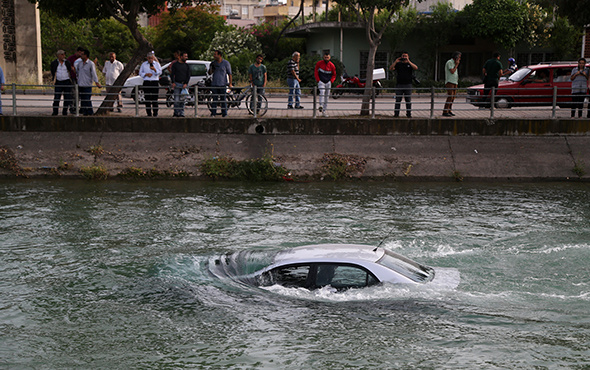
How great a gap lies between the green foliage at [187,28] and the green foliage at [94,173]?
125 feet

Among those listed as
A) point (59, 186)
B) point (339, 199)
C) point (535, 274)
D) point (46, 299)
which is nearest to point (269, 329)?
point (46, 299)

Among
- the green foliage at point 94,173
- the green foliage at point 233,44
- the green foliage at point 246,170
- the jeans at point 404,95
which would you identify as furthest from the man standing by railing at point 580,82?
the green foliage at point 233,44

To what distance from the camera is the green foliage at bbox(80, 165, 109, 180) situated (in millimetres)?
18172

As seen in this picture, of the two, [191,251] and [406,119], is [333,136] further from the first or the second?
[191,251]

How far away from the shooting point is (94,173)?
18.2 m

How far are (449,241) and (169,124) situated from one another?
10.3 m

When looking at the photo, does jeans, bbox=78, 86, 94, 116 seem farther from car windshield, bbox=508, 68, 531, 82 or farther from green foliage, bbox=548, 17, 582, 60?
green foliage, bbox=548, 17, 582, 60

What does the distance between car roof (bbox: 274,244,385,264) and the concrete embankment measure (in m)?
9.91

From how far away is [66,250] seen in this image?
1137 centimetres

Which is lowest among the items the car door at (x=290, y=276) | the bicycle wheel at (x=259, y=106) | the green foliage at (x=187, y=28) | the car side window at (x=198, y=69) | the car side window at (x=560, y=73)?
the car door at (x=290, y=276)

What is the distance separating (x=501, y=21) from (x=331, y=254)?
3411 centimetres

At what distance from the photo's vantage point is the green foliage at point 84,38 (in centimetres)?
5194

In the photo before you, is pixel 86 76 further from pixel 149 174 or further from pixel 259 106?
pixel 259 106

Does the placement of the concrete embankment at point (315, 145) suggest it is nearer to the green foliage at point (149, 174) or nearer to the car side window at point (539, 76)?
the green foliage at point (149, 174)
